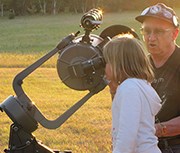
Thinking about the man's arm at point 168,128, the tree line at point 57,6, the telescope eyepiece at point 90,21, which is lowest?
the tree line at point 57,6

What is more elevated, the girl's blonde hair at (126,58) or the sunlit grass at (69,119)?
the girl's blonde hair at (126,58)

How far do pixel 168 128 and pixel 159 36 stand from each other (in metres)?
0.63

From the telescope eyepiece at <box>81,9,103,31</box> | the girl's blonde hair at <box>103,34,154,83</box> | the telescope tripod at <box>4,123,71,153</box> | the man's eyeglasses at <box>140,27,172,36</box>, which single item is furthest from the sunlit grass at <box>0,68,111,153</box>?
the girl's blonde hair at <box>103,34,154,83</box>

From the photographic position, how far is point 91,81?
12.7 ft

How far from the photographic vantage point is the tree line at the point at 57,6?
75062 millimetres

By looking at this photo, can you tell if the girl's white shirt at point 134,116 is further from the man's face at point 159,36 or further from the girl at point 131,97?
the man's face at point 159,36

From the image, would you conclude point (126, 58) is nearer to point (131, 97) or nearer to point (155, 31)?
point (131, 97)

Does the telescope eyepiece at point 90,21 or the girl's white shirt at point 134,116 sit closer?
the girl's white shirt at point 134,116

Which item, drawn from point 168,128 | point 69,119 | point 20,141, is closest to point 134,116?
point 168,128

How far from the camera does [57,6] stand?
80375mm

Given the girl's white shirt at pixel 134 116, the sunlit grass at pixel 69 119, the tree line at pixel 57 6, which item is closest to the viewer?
the girl's white shirt at pixel 134 116

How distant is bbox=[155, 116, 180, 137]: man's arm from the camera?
12.7ft

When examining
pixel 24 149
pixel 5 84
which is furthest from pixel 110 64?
pixel 5 84

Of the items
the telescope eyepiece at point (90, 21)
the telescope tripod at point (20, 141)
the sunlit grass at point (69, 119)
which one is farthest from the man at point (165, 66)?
the sunlit grass at point (69, 119)
